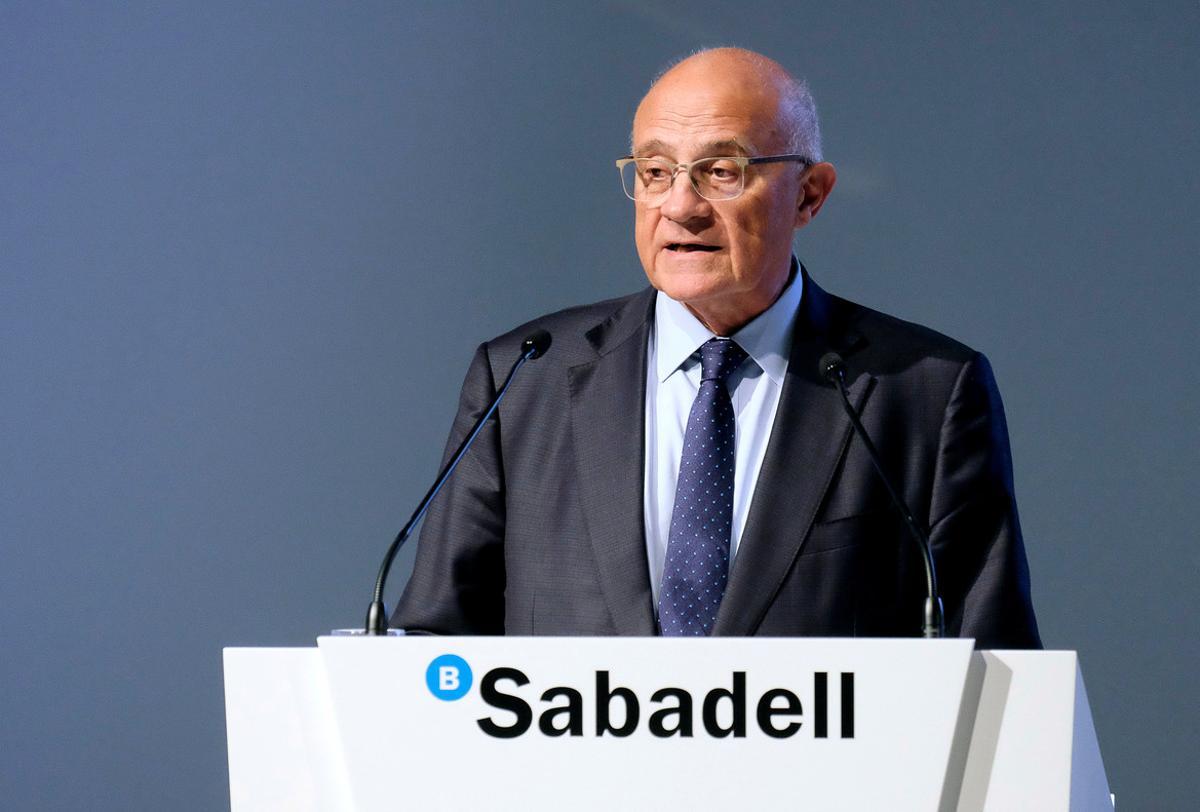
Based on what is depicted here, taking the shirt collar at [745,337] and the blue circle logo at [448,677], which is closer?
the blue circle logo at [448,677]

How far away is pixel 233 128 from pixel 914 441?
5.67 feet

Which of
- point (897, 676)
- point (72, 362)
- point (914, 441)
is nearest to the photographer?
point (897, 676)

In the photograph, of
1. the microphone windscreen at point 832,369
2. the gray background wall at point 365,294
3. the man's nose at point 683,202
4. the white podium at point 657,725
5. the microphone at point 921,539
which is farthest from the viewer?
the gray background wall at point 365,294

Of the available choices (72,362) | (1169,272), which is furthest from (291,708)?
(1169,272)

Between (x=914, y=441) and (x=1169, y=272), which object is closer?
(x=914, y=441)

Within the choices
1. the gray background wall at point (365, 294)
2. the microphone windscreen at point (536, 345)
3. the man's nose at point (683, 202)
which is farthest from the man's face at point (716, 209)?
the gray background wall at point (365, 294)

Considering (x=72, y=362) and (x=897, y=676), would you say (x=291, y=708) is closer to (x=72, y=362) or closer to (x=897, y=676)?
(x=897, y=676)

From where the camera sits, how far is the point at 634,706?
114cm

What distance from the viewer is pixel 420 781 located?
1157 mm

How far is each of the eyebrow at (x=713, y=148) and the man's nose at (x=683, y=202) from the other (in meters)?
0.04

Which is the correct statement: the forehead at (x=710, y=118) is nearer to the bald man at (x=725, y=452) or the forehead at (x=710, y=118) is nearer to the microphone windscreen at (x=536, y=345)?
the bald man at (x=725, y=452)

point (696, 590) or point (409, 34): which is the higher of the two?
point (409, 34)

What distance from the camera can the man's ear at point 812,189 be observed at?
1.96 m

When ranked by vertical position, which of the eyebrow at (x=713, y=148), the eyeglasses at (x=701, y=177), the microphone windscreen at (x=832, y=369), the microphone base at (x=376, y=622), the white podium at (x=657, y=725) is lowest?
the white podium at (x=657, y=725)
